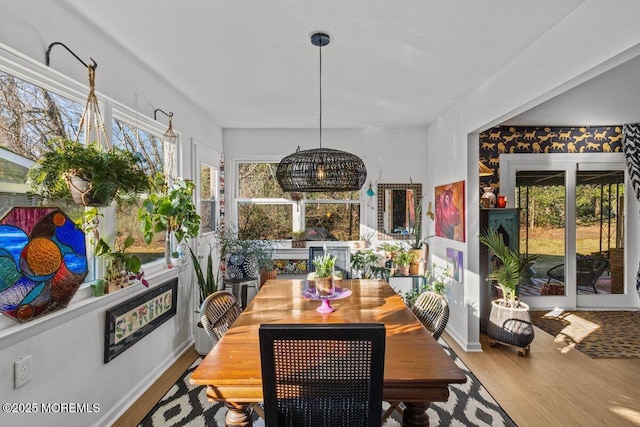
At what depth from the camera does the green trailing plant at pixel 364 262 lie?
13.6ft

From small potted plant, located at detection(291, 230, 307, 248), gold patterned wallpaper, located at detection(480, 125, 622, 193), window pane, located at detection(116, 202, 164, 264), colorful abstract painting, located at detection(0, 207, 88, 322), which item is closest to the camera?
colorful abstract painting, located at detection(0, 207, 88, 322)

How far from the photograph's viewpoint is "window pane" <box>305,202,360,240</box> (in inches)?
186

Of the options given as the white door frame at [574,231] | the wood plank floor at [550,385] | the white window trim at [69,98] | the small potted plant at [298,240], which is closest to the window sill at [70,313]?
the white window trim at [69,98]

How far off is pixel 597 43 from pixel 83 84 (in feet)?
9.52

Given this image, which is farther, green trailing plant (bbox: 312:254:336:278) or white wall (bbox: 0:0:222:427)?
green trailing plant (bbox: 312:254:336:278)

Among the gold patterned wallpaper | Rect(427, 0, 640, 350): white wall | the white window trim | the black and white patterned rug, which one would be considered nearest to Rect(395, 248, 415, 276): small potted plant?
Rect(427, 0, 640, 350): white wall

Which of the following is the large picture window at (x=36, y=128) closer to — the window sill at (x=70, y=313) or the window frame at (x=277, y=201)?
the window sill at (x=70, y=313)

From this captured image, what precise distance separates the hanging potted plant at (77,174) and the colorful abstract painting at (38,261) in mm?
155

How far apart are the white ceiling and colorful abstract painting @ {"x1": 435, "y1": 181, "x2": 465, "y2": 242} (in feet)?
3.12

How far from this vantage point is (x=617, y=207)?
459 centimetres

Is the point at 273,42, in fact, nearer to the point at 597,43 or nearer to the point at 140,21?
the point at 140,21

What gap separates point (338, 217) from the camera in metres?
4.73

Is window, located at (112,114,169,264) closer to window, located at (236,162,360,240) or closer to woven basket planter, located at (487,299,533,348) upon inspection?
window, located at (236,162,360,240)

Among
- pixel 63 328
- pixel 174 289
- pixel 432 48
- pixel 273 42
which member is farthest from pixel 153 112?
pixel 432 48
